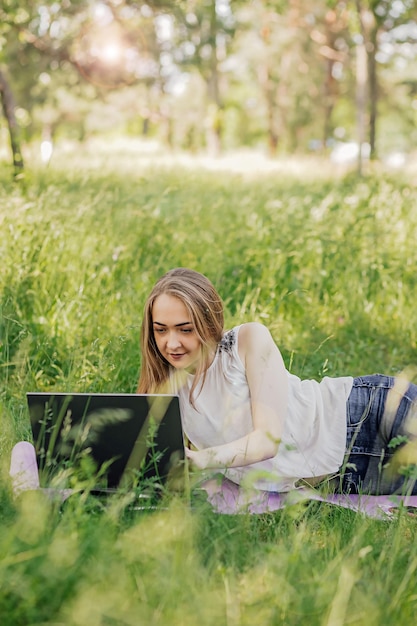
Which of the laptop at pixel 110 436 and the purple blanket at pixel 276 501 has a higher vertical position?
the laptop at pixel 110 436

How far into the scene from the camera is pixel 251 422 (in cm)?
304

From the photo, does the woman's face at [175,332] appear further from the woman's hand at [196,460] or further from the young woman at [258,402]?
the woman's hand at [196,460]

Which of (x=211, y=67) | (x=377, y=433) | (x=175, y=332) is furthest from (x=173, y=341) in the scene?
(x=211, y=67)

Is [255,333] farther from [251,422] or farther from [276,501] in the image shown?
[276,501]

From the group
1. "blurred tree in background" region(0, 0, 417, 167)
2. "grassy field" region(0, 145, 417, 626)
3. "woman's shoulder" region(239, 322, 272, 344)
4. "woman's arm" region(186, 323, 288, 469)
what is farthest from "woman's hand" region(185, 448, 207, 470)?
"blurred tree in background" region(0, 0, 417, 167)

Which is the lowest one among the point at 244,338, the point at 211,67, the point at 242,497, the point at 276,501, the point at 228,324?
the point at 276,501

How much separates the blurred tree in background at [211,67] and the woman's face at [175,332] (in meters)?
4.54

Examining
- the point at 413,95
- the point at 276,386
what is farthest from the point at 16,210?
the point at 413,95

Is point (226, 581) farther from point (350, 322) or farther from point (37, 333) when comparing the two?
point (350, 322)

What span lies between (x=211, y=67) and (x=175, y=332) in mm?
22713

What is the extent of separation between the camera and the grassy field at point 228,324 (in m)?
1.93

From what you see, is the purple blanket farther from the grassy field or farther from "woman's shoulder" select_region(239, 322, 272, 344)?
"woman's shoulder" select_region(239, 322, 272, 344)

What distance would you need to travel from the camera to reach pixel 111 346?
3.75 meters

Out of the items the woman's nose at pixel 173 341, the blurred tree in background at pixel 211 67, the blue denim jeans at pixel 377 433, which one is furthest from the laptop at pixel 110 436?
the blurred tree in background at pixel 211 67
